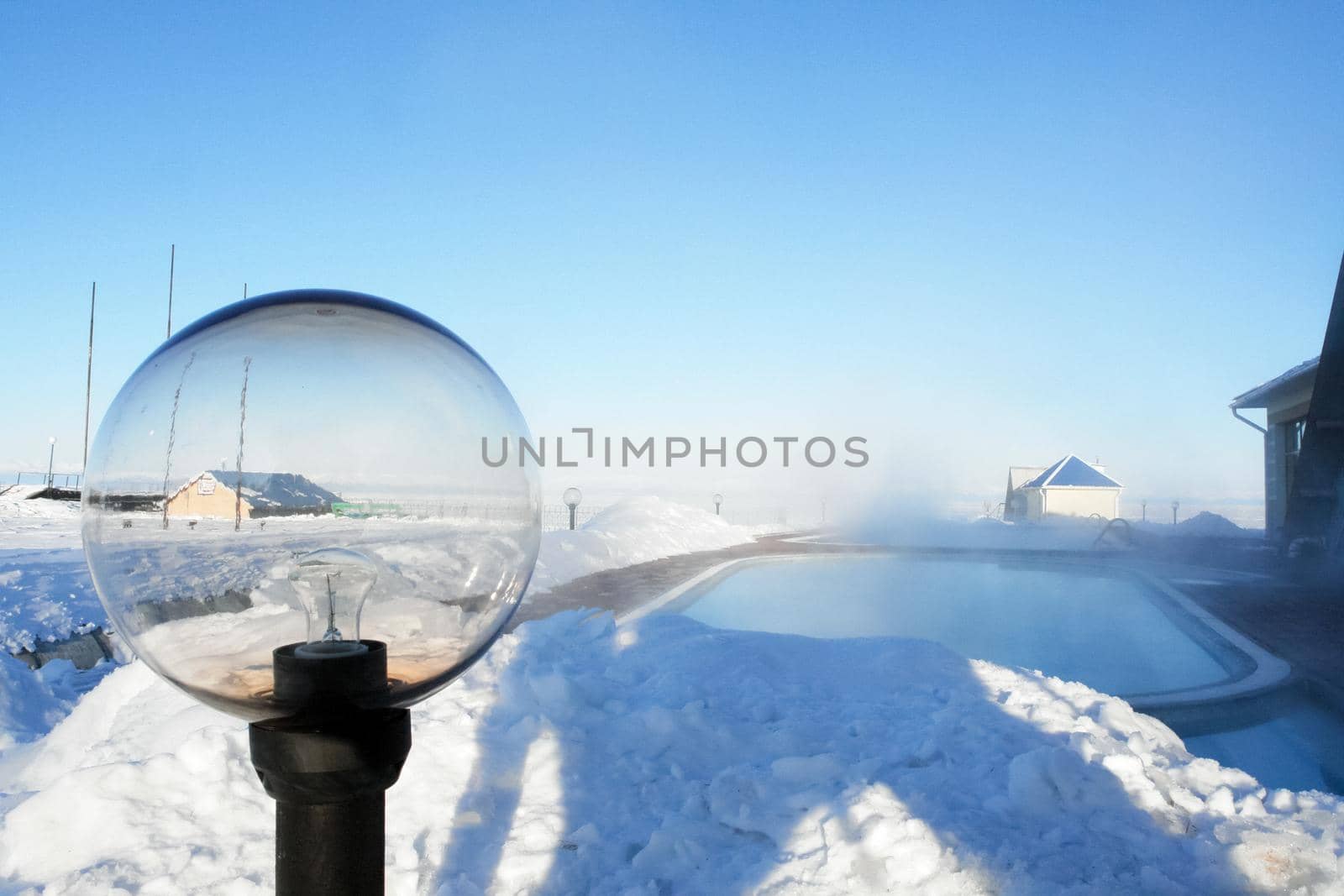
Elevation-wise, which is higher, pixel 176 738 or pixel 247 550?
pixel 247 550

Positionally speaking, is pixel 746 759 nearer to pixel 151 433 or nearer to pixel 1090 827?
pixel 1090 827

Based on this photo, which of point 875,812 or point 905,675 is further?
point 905,675

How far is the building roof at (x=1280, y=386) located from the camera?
45.9 feet

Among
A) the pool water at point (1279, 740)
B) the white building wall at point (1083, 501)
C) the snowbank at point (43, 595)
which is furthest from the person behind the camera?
the white building wall at point (1083, 501)

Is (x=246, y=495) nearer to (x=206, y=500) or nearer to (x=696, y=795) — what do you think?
(x=206, y=500)

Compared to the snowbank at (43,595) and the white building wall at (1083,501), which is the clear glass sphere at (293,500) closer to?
the snowbank at (43,595)

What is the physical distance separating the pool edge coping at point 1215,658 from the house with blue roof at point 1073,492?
57.2 feet

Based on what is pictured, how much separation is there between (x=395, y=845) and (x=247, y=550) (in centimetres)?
159

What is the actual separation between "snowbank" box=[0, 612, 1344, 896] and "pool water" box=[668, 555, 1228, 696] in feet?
9.97

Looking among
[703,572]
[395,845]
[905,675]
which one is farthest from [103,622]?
[703,572]

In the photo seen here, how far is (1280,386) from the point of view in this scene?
1559 cm

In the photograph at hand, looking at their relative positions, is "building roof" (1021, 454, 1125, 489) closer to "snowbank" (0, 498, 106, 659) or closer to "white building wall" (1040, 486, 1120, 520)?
"white building wall" (1040, 486, 1120, 520)

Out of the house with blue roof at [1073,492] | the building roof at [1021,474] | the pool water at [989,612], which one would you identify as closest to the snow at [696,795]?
the pool water at [989,612]

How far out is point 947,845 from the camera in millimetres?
2416
